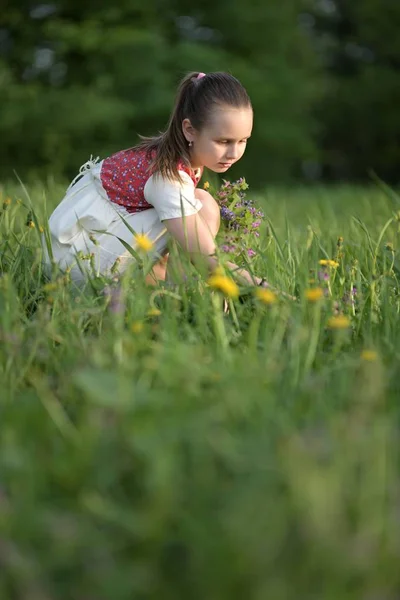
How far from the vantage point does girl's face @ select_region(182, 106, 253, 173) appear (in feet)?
7.23

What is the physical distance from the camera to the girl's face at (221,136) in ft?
7.23

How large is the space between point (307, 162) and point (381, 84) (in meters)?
2.15

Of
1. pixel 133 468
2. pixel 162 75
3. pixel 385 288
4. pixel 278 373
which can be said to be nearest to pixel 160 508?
pixel 133 468

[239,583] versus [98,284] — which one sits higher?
[239,583]

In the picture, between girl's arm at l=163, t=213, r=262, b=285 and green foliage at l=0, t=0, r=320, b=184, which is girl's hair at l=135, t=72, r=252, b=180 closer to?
girl's arm at l=163, t=213, r=262, b=285

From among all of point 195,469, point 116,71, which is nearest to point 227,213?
point 195,469

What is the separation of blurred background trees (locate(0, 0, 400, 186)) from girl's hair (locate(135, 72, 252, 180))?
8307 millimetres

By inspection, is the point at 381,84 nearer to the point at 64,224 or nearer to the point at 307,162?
the point at 307,162

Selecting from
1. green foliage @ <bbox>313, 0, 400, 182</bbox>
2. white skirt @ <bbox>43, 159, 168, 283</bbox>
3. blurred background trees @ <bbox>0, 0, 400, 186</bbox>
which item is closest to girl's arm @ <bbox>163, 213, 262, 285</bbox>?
white skirt @ <bbox>43, 159, 168, 283</bbox>

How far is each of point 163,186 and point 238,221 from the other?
0.23 meters

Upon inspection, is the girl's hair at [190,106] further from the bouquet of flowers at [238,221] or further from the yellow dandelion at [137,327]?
the yellow dandelion at [137,327]

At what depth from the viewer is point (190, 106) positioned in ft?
7.43

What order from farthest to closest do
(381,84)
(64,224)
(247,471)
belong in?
(381,84)
(64,224)
(247,471)

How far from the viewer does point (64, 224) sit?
2.28 m
